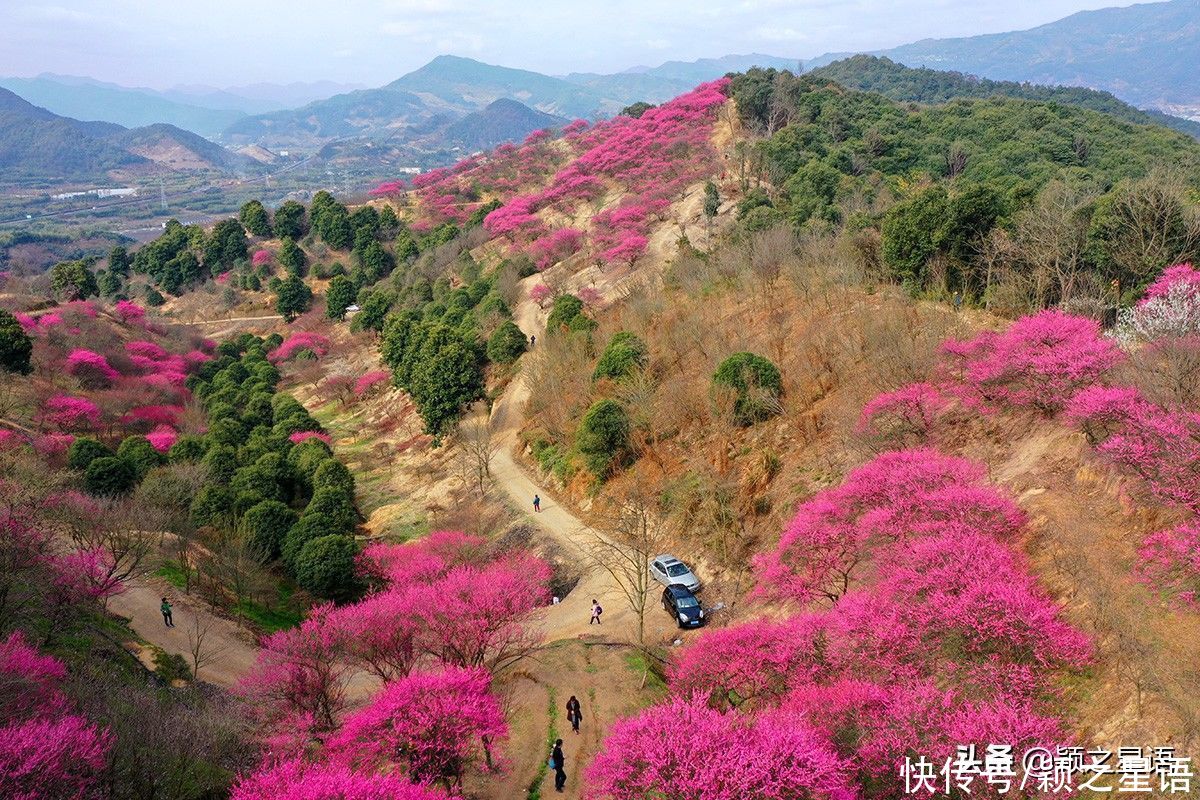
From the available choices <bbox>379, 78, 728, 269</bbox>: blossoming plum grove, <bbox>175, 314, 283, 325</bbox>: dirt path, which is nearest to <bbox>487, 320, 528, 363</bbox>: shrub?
<bbox>379, 78, 728, 269</bbox>: blossoming plum grove

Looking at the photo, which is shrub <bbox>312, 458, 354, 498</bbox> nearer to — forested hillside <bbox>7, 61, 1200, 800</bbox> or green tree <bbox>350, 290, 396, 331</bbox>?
forested hillside <bbox>7, 61, 1200, 800</bbox>

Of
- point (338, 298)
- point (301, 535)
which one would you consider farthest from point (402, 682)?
point (338, 298)

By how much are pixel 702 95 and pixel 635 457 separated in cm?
5206

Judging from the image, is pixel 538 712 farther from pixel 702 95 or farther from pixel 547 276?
pixel 702 95

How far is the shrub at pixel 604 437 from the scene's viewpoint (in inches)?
1065

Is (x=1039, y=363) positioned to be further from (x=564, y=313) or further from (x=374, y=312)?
(x=374, y=312)

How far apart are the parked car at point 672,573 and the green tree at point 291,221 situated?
64.1 m

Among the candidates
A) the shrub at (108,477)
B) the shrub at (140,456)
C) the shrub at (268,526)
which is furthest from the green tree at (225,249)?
the shrub at (268,526)

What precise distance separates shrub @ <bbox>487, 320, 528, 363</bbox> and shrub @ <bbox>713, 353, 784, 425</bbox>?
17.8 metres

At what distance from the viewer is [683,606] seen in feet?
65.2

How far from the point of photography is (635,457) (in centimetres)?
2739

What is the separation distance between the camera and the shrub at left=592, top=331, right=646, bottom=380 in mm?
29000

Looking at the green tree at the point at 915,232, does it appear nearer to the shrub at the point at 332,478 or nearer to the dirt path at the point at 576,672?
the dirt path at the point at 576,672

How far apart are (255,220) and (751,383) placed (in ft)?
216
